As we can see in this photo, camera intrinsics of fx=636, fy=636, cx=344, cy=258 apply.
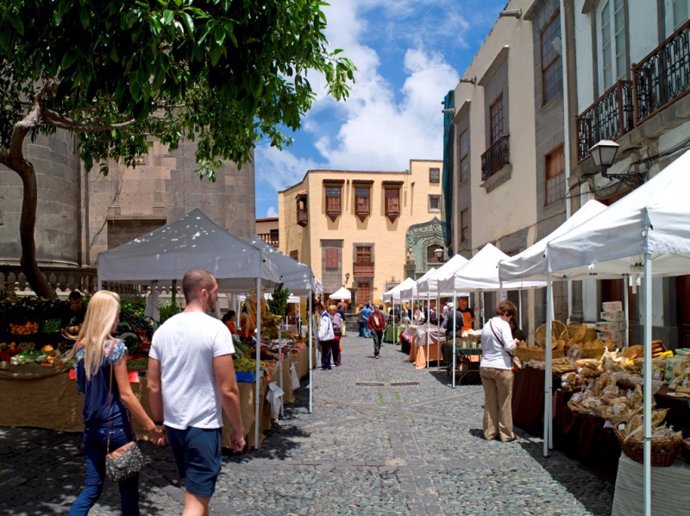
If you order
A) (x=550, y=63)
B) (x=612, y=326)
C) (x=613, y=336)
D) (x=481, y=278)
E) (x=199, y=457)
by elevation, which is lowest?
(x=199, y=457)

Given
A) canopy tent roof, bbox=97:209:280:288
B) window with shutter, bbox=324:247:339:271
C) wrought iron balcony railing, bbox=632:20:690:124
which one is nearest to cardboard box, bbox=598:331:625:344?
wrought iron balcony railing, bbox=632:20:690:124

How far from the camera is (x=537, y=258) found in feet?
22.7

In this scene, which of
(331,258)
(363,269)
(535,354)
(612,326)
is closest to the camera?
(535,354)

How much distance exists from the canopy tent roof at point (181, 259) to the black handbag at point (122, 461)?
3239 millimetres

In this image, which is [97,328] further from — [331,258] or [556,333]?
[331,258]

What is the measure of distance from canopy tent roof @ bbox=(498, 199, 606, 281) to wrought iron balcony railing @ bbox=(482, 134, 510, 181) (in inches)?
398

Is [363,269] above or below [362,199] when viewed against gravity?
below

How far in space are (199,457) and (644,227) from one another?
Answer: 3081 mm

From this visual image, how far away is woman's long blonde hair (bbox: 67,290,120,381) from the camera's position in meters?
3.70

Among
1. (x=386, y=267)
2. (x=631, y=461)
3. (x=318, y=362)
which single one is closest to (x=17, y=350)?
(x=631, y=461)

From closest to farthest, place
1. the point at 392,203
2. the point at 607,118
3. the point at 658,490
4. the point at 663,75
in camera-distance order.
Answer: the point at 658,490 → the point at 663,75 → the point at 607,118 → the point at 392,203

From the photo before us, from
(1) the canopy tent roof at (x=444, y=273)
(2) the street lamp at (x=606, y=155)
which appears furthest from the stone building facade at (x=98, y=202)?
(2) the street lamp at (x=606, y=155)

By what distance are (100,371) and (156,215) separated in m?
16.2

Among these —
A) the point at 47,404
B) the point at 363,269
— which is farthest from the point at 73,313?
the point at 363,269
